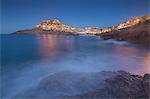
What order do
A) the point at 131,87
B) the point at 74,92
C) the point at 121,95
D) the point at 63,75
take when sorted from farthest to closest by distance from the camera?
1. the point at 63,75
2. the point at 74,92
3. the point at 131,87
4. the point at 121,95

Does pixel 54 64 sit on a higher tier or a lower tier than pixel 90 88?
lower

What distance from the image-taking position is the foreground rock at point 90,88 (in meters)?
A: 6.88

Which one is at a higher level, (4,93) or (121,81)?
(121,81)

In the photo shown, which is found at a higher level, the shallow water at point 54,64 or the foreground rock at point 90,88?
the foreground rock at point 90,88

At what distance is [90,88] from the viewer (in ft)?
26.2

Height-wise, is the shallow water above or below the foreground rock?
below

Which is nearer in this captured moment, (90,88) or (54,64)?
(90,88)

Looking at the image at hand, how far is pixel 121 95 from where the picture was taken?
6.79 meters

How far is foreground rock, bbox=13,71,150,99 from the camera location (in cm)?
688

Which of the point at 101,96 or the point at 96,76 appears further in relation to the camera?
the point at 96,76

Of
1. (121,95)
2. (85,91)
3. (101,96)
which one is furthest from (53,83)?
(121,95)

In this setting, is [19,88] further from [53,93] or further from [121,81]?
[121,81]

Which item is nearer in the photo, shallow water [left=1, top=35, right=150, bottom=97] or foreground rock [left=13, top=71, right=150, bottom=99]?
foreground rock [left=13, top=71, right=150, bottom=99]

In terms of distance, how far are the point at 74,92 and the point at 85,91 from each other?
434 mm
